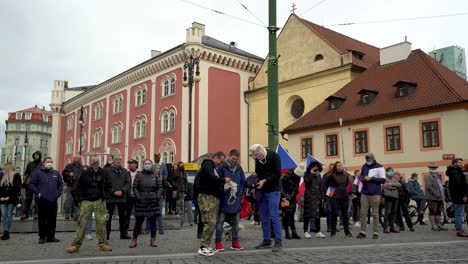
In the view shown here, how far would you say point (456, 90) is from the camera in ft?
85.1

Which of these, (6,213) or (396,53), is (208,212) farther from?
(396,53)

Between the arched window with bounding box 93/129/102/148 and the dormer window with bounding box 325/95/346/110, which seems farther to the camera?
the arched window with bounding box 93/129/102/148

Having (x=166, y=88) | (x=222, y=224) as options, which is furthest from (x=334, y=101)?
(x=222, y=224)

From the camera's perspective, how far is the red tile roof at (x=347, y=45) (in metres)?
34.4

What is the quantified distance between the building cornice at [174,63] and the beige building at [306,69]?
2.20 metres

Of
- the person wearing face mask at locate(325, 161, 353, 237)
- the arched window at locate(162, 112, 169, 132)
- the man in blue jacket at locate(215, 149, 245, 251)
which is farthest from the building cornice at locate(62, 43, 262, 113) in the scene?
the man in blue jacket at locate(215, 149, 245, 251)

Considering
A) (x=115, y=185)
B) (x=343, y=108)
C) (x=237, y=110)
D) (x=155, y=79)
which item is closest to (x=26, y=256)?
(x=115, y=185)

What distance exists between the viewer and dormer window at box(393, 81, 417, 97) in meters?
28.1

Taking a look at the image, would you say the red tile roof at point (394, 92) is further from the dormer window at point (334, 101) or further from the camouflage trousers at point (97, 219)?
the camouflage trousers at point (97, 219)

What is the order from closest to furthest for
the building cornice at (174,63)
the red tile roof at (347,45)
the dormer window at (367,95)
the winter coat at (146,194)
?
the winter coat at (146,194), the dormer window at (367,95), the red tile roof at (347,45), the building cornice at (174,63)

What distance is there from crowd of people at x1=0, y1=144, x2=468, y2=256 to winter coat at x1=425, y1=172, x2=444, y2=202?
3 centimetres

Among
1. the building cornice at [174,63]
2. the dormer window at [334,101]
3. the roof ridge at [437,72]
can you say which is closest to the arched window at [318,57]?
the dormer window at [334,101]

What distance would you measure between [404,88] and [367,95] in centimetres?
252

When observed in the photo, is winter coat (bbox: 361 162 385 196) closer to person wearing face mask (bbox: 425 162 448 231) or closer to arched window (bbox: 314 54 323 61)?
person wearing face mask (bbox: 425 162 448 231)
